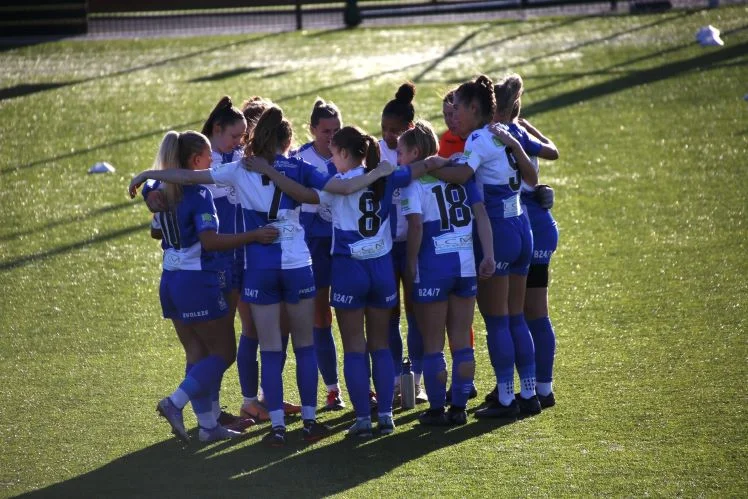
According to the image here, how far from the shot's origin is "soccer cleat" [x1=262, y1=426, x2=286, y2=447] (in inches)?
239

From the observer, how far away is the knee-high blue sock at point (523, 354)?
649 cm

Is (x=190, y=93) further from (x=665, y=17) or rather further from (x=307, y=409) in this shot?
(x=307, y=409)

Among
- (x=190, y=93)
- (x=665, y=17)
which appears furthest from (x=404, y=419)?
(x=665, y=17)

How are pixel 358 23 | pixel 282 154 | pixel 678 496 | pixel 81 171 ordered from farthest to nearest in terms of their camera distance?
1. pixel 358 23
2. pixel 81 171
3. pixel 282 154
4. pixel 678 496

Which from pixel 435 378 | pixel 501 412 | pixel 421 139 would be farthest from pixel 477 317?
pixel 421 139

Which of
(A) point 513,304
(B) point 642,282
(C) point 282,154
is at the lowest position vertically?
(B) point 642,282

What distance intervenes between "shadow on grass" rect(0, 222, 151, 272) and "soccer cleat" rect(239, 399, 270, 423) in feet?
14.0

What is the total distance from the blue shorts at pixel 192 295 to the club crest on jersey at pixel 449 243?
1.23m

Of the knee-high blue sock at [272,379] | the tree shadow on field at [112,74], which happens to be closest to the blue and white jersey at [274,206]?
the knee-high blue sock at [272,379]

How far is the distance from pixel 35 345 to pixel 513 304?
3614 mm

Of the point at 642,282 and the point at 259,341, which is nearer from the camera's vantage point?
the point at 259,341

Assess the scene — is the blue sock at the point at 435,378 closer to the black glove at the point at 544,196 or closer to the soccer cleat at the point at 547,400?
the soccer cleat at the point at 547,400

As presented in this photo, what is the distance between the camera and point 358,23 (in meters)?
20.5

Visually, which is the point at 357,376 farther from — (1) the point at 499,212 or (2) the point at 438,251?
(1) the point at 499,212
